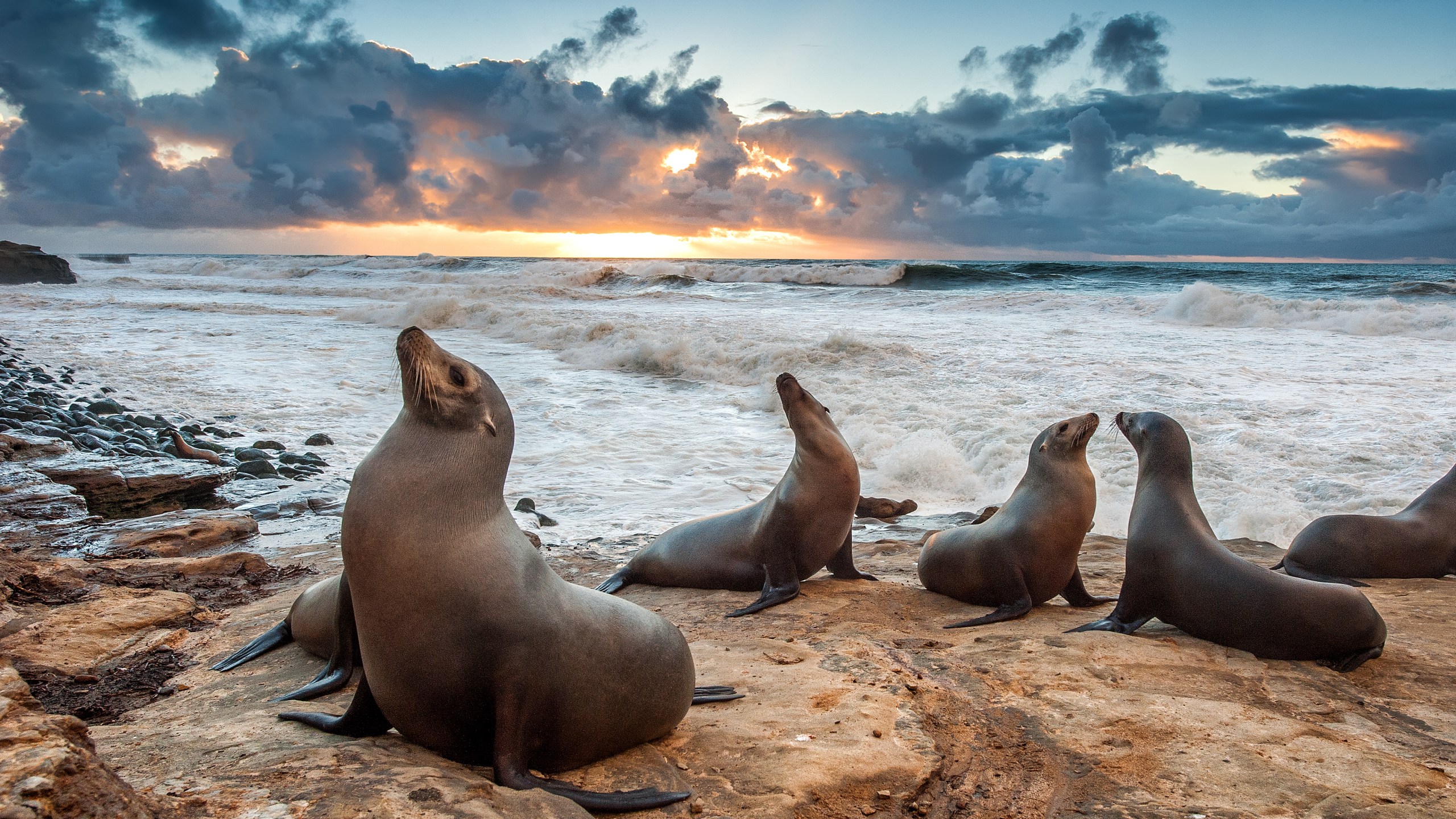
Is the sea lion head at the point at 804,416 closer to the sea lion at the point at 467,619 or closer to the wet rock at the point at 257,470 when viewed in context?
the sea lion at the point at 467,619

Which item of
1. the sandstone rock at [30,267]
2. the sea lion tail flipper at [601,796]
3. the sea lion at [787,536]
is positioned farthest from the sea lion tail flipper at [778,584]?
the sandstone rock at [30,267]

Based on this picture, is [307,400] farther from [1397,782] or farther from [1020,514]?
[1397,782]

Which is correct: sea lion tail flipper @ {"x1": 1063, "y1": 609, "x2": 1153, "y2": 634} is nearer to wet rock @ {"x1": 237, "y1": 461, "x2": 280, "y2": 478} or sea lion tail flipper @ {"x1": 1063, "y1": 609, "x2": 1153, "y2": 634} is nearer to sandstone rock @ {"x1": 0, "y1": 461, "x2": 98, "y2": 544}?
sandstone rock @ {"x1": 0, "y1": 461, "x2": 98, "y2": 544}

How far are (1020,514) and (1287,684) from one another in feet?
6.32

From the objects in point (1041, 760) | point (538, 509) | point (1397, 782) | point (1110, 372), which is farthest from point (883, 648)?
point (1110, 372)

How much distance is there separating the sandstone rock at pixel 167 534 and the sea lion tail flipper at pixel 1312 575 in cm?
765

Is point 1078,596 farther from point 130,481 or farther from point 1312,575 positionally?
point 130,481

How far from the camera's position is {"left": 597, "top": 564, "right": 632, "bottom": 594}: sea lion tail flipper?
6471 millimetres

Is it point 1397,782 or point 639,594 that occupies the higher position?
point 1397,782

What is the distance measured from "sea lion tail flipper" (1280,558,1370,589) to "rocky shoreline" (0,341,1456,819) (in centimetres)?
17

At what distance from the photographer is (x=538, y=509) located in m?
8.80

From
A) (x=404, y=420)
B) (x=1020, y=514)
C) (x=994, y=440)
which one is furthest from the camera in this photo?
(x=994, y=440)

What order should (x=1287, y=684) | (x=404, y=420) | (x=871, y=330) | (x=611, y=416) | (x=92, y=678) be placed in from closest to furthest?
(x=404, y=420) < (x=92, y=678) < (x=1287, y=684) < (x=611, y=416) < (x=871, y=330)

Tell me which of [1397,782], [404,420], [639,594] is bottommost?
[639,594]
